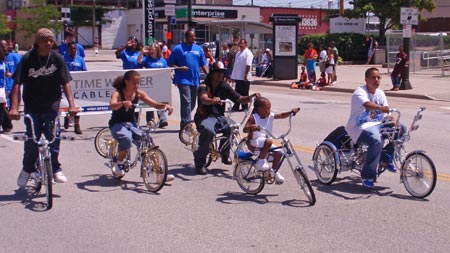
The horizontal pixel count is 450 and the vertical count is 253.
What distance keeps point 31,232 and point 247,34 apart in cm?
3249

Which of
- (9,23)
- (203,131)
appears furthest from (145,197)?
(9,23)

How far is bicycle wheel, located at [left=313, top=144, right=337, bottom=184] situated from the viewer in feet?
26.6

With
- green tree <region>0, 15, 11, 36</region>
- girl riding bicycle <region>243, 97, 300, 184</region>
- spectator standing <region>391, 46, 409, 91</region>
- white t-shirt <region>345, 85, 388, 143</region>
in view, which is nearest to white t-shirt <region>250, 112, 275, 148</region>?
girl riding bicycle <region>243, 97, 300, 184</region>

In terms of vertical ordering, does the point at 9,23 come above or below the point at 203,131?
above

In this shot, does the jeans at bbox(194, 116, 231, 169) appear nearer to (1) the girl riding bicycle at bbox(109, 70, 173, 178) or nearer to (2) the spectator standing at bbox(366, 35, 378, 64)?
(1) the girl riding bicycle at bbox(109, 70, 173, 178)

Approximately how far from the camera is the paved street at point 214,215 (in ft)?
19.5

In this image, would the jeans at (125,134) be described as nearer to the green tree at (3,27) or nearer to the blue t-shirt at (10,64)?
the blue t-shirt at (10,64)

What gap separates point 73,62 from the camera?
1327cm

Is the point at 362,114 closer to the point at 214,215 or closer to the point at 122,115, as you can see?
the point at 214,215

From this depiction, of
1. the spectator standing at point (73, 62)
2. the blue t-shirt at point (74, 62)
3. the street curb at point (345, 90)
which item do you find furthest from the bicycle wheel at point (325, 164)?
the street curb at point (345, 90)

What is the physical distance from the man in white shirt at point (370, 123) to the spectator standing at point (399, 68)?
15.4m

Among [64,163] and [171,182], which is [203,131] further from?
[64,163]

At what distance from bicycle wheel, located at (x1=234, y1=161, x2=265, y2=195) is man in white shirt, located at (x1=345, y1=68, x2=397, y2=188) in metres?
1.25

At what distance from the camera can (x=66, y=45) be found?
13219 mm
